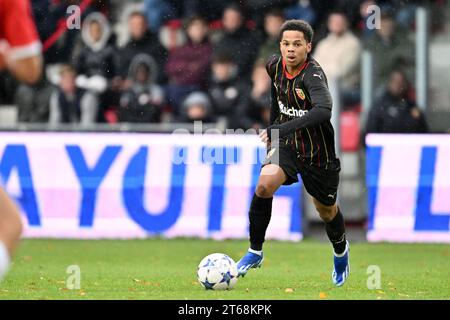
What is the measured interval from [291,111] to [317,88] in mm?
365

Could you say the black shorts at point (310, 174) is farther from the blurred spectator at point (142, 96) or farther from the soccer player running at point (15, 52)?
the blurred spectator at point (142, 96)

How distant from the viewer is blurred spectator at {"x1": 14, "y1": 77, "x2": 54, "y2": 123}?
14.1 meters

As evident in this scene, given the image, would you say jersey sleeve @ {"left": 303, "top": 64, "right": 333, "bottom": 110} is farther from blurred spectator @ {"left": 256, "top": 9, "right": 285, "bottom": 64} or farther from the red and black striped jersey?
blurred spectator @ {"left": 256, "top": 9, "right": 285, "bottom": 64}

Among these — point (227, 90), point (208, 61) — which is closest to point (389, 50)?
point (227, 90)

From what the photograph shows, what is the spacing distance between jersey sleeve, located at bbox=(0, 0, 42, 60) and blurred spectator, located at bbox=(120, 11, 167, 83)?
7.96m

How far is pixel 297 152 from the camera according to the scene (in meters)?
8.80

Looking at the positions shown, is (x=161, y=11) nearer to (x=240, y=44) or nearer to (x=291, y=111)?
(x=240, y=44)

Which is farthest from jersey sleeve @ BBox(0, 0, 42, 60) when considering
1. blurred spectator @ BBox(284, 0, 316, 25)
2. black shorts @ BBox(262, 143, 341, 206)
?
blurred spectator @ BBox(284, 0, 316, 25)

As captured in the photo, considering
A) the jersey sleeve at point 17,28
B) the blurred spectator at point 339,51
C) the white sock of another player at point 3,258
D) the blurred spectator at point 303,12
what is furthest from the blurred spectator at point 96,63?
the white sock of another player at point 3,258

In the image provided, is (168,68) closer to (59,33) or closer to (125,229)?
(59,33)

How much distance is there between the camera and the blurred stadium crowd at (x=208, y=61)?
44.6 feet

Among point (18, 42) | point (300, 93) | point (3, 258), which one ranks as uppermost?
point (18, 42)

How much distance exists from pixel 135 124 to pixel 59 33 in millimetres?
1510
